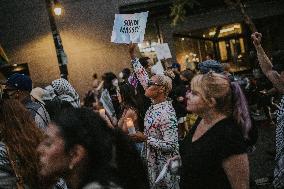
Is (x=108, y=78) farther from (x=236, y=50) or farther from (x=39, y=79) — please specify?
(x=236, y=50)

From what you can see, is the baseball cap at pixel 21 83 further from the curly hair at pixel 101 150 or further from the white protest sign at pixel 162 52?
the white protest sign at pixel 162 52

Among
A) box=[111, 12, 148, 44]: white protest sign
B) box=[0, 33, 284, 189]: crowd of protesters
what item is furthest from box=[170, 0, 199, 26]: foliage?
box=[0, 33, 284, 189]: crowd of protesters

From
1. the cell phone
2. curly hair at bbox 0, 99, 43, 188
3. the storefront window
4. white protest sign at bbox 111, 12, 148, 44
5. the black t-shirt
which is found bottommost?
the storefront window

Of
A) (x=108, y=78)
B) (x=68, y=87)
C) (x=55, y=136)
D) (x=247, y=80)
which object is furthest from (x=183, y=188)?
(x=247, y=80)

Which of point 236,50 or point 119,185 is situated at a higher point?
point 119,185

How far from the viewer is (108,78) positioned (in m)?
10.7

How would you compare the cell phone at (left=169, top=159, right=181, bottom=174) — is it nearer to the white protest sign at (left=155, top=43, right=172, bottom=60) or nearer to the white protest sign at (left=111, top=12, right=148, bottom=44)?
the white protest sign at (left=111, top=12, right=148, bottom=44)

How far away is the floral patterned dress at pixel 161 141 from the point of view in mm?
4648

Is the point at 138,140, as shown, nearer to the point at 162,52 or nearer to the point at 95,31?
the point at 162,52

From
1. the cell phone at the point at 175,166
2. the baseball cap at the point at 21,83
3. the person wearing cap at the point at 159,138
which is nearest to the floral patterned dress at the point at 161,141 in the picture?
the person wearing cap at the point at 159,138

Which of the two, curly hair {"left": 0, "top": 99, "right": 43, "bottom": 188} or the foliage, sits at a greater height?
the foliage

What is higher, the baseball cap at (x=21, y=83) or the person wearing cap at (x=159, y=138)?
the baseball cap at (x=21, y=83)

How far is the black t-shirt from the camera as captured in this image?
3.01 m

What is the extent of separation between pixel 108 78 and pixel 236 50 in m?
9.83
